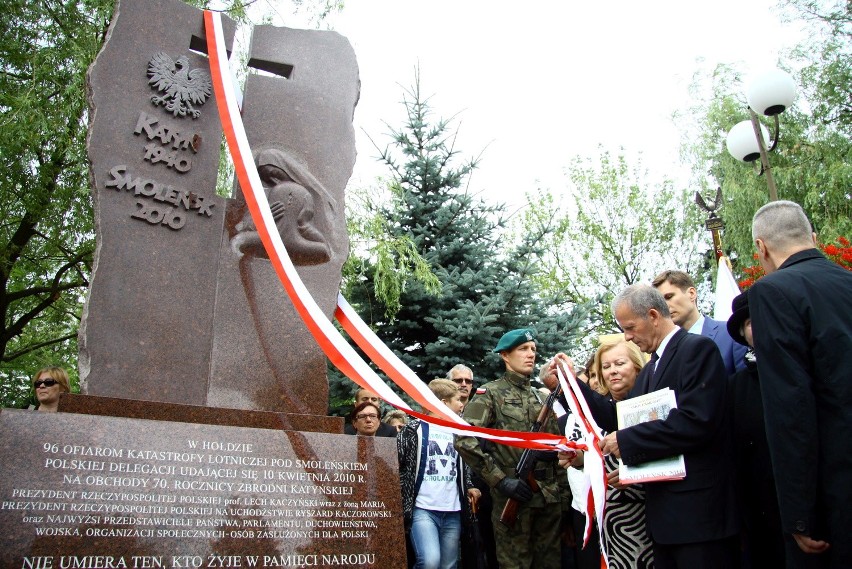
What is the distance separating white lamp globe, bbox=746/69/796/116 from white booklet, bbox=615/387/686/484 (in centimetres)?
570

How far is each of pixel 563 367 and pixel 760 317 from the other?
1.37 m

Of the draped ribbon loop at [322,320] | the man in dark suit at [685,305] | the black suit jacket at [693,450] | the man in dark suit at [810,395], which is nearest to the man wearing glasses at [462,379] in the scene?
the draped ribbon loop at [322,320]

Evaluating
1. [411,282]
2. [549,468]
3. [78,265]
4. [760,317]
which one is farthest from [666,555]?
[78,265]

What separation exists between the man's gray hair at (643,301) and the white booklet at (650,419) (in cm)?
44

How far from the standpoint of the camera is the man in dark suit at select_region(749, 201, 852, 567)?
2.58 m

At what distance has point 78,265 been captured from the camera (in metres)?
A: 10.7

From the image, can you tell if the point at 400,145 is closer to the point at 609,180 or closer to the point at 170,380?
the point at 170,380

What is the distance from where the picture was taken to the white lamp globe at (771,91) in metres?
7.83

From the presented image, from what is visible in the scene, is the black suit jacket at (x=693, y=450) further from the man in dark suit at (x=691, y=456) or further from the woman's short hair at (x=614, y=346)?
the woman's short hair at (x=614, y=346)

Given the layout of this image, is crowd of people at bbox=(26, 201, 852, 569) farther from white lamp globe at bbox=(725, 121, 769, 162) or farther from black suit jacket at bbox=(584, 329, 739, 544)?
white lamp globe at bbox=(725, 121, 769, 162)

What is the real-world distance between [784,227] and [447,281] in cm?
602

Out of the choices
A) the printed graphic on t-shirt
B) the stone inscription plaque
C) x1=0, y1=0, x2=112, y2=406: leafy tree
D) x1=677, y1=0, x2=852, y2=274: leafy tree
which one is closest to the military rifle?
the printed graphic on t-shirt

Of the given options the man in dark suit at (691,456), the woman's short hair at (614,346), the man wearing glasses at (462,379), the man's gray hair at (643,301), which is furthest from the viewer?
the man wearing glasses at (462,379)

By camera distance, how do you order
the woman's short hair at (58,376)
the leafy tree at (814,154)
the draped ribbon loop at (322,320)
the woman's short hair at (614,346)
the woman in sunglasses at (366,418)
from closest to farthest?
the draped ribbon loop at (322,320) → the woman's short hair at (614,346) → the woman's short hair at (58,376) → the woman in sunglasses at (366,418) → the leafy tree at (814,154)
